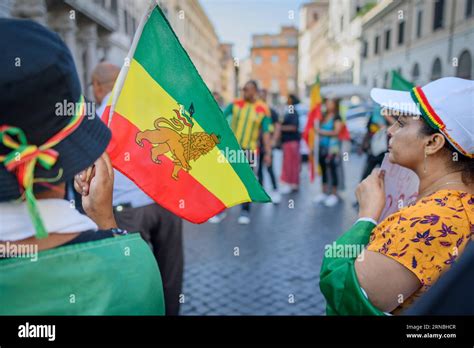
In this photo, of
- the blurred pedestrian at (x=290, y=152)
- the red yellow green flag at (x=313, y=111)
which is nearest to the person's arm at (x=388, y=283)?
the red yellow green flag at (x=313, y=111)

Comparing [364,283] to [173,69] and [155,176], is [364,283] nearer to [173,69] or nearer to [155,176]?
[155,176]

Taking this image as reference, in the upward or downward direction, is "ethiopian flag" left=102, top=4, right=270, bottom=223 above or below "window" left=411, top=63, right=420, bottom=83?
below

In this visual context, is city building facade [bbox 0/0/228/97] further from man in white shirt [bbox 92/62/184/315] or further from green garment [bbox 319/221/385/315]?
green garment [bbox 319/221/385/315]

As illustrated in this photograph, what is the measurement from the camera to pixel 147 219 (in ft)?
9.10

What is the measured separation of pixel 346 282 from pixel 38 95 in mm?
978

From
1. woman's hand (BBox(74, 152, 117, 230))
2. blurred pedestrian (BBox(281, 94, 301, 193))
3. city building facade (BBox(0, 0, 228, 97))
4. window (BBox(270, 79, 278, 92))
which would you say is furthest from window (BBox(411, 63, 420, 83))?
window (BBox(270, 79, 278, 92))

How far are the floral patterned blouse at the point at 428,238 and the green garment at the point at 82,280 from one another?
27.9 inches

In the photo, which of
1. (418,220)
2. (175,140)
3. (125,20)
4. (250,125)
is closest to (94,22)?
(125,20)

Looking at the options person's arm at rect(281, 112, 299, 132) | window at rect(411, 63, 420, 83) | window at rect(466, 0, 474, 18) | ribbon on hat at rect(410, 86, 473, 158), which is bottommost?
ribbon on hat at rect(410, 86, 473, 158)

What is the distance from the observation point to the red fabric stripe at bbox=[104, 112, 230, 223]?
4.88 feet

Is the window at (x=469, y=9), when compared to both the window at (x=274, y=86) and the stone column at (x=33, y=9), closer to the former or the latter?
the stone column at (x=33, y=9)
